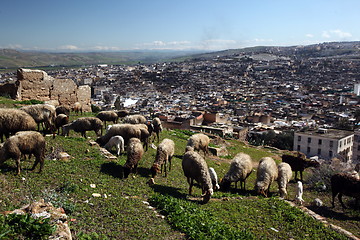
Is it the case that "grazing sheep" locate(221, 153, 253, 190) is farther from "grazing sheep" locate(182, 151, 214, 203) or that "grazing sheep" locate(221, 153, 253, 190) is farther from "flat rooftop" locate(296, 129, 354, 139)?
"flat rooftop" locate(296, 129, 354, 139)

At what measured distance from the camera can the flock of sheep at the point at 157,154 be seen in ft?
28.5

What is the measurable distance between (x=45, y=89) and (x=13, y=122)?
485 inches

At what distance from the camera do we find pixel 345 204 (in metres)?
10.9

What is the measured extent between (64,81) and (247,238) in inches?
758

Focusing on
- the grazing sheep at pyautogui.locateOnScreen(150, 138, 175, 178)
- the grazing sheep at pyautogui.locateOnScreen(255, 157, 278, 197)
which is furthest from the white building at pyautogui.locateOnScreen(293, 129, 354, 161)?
the grazing sheep at pyautogui.locateOnScreen(150, 138, 175, 178)

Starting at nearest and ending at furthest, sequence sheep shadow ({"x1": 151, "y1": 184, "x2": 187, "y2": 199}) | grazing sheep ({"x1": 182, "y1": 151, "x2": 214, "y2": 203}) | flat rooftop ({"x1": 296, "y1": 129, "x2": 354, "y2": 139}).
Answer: sheep shadow ({"x1": 151, "y1": 184, "x2": 187, "y2": 199}), grazing sheep ({"x1": 182, "y1": 151, "x2": 214, "y2": 203}), flat rooftop ({"x1": 296, "y1": 129, "x2": 354, "y2": 139})

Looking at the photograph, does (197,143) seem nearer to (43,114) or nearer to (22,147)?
(43,114)

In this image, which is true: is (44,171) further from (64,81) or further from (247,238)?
(64,81)

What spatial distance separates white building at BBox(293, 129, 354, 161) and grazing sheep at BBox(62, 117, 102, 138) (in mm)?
26907

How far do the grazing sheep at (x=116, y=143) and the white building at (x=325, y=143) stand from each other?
27.0m

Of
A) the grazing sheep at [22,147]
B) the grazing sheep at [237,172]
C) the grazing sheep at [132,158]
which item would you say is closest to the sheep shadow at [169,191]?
the grazing sheep at [132,158]

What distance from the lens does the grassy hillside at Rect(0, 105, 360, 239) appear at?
21.6 ft

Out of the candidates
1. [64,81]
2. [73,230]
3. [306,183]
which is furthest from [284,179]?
[64,81]

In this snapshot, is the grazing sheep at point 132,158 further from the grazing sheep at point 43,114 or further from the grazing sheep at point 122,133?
the grazing sheep at point 43,114
